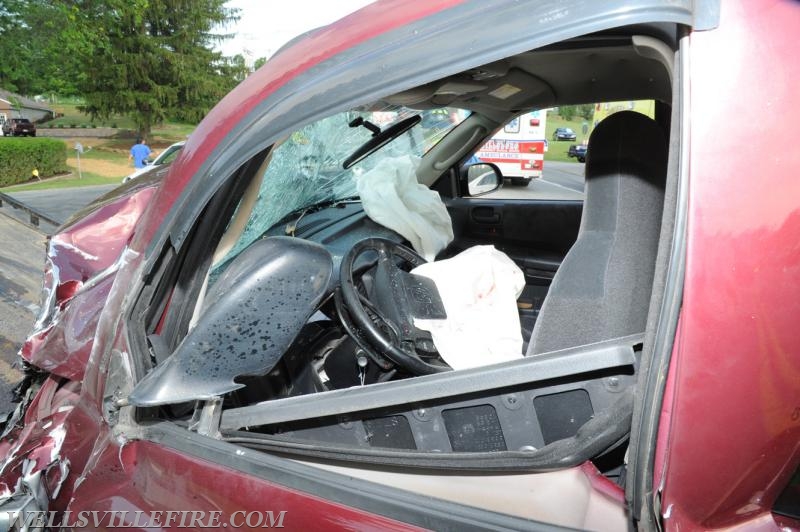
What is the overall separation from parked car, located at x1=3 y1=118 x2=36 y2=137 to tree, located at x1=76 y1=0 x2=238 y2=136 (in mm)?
6654

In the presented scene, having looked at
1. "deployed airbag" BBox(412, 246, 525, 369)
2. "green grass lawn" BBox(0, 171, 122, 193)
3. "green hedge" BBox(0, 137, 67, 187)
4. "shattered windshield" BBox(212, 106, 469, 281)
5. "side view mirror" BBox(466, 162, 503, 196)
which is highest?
"shattered windshield" BBox(212, 106, 469, 281)

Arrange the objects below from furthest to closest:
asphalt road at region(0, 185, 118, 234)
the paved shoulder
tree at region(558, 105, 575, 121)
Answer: the paved shoulder, asphalt road at region(0, 185, 118, 234), tree at region(558, 105, 575, 121)

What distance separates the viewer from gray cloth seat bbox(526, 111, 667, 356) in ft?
4.72

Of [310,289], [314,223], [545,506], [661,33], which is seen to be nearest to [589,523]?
[545,506]

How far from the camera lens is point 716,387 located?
867 millimetres

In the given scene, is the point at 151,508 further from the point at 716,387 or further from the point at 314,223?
the point at 314,223

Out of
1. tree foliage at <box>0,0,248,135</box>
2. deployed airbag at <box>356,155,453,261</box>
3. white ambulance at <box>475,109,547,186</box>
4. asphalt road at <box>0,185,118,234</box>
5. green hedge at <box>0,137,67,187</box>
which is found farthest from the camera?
tree foliage at <box>0,0,248,135</box>

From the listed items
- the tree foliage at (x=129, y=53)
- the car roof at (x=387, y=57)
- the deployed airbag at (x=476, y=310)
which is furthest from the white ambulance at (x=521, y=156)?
the tree foliage at (x=129, y=53)

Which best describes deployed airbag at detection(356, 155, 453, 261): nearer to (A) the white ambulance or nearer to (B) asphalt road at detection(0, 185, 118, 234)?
(A) the white ambulance

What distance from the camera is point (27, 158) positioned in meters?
19.2

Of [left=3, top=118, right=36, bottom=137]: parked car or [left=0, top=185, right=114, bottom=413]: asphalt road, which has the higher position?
[left=3, top=118, right=36, bottom=137]: parked car

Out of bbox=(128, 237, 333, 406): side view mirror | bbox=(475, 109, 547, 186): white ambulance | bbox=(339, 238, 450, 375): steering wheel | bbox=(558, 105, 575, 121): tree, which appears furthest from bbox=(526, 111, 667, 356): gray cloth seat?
bbox=(475, 109, 547, 186): white ambulance

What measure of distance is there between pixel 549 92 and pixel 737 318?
1.81m

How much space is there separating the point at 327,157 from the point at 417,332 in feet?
4.43
